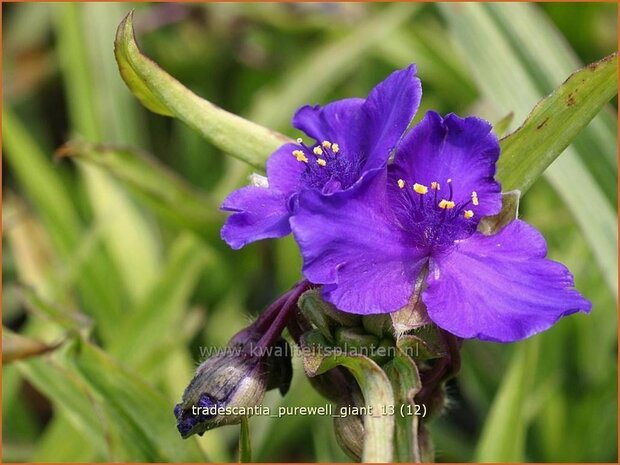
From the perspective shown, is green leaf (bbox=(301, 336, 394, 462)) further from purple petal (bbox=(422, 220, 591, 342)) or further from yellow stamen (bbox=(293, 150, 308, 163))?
yellow stamen (bbox=(293, 150, 308, 163))

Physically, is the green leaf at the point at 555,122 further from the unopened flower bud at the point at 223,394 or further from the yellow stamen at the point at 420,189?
the unopened flower bud at the point at 223,394

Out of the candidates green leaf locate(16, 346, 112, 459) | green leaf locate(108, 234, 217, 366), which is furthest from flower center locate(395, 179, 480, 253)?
green leaf locate(108, 234, 217, 366)

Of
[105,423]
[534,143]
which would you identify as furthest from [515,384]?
[105,423]

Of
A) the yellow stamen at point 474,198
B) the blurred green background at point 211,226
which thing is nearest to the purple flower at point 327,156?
the yellow stamen at point 474,198

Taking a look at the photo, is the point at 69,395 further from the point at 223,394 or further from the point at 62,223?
the point at 62,223

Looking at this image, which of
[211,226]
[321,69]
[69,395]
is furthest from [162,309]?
[321,69]

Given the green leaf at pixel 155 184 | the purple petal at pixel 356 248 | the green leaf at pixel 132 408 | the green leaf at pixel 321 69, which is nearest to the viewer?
the purple petal at pixel 356 248

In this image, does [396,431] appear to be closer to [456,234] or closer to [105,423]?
[456,234]
